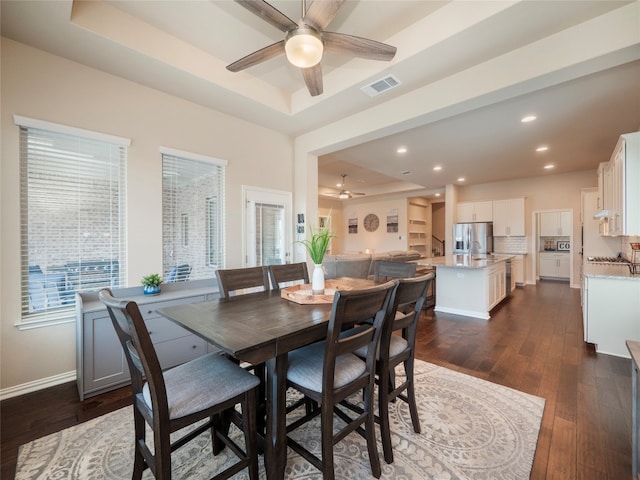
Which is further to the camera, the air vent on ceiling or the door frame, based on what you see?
the door frame

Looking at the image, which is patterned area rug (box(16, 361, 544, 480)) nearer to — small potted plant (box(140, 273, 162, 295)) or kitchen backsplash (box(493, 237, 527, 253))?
small potted plant (box(140, 273, 162, 295))

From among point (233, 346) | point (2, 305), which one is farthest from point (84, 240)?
point (233, 346)

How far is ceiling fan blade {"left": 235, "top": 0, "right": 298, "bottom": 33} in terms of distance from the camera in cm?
157

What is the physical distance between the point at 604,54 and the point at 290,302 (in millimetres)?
2986

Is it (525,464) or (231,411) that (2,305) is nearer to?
(231,411)

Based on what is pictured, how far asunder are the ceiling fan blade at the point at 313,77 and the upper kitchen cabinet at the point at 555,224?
763 cm

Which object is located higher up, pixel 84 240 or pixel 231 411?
pixel 84 240

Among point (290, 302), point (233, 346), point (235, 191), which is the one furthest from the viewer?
point (235, 191)

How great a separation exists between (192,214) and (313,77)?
6.82ft

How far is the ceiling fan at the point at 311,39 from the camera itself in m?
1.65

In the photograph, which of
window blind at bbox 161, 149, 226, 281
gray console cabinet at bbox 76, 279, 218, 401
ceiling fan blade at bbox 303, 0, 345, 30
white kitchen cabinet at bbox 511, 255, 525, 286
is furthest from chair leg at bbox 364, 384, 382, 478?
white kitchen cabinet at bbox 511, 255, 525, 286

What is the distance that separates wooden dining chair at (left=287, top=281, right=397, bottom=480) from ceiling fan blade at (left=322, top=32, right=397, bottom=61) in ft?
5.41

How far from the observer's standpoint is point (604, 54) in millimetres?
2055

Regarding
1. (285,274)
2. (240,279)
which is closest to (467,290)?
(285,274)
